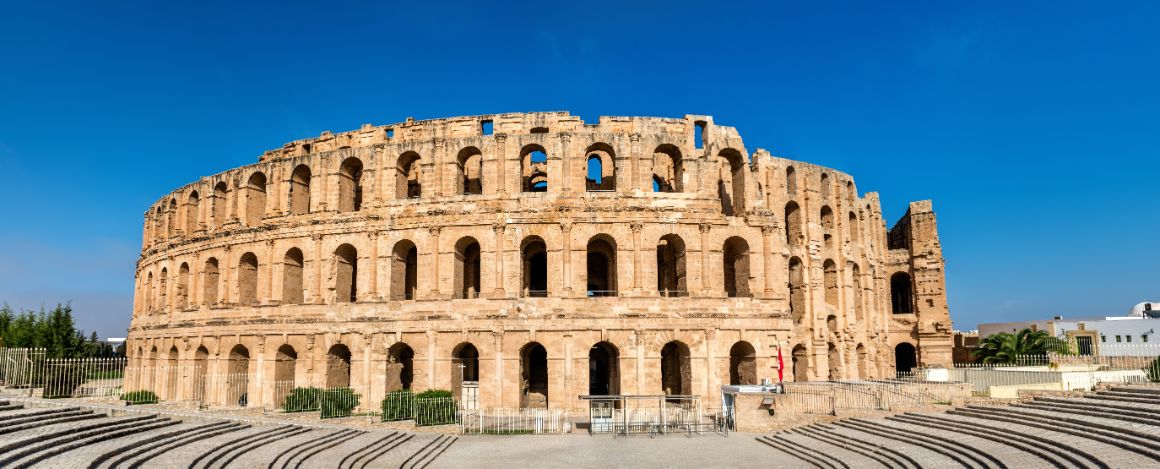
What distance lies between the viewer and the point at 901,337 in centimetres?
4241

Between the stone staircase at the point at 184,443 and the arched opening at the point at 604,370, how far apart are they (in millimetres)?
Result: 8868

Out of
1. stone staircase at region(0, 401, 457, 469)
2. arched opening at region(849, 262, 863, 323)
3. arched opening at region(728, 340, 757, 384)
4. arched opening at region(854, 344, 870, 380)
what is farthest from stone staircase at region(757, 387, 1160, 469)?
arched opening at region(849, 262, 863, 323)

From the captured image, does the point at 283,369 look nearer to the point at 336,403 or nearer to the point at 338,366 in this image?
the point at 338,366

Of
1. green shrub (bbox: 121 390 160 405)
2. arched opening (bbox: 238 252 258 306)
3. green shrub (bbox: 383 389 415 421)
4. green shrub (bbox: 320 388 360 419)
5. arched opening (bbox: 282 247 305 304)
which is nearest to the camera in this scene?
green shrub (bbox: 383 389 415 421)

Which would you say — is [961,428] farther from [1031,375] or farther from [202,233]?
[202,233]

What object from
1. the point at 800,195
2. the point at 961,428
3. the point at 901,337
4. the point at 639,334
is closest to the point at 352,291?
the point at 639,334

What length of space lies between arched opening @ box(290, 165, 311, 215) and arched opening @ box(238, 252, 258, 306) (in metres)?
3.23

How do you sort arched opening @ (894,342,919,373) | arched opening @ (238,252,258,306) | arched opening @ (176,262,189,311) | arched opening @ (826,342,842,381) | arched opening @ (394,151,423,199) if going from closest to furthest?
arched opening @ (394,151,423,199), arched opening @ (238,252,258,306), arched opening @ (826,342,842,381), arched opening @ (176,262,189,311), arched opening @ (894,342,919,373)

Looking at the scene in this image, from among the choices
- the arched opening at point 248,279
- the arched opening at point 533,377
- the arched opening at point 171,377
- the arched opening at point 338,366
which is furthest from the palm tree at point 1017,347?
the arched opening at point 171,377

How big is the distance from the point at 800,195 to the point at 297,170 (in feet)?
81.2

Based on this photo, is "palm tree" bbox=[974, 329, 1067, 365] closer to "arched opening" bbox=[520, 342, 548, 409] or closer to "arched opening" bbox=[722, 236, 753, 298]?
"arched opening" bbox=[722, 236, 753, 298]

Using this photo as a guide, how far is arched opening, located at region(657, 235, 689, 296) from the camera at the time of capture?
2939cm

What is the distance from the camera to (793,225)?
3609 centimetres

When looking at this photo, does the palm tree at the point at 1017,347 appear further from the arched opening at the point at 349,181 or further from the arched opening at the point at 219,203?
the arched opening at the point at 219,203
